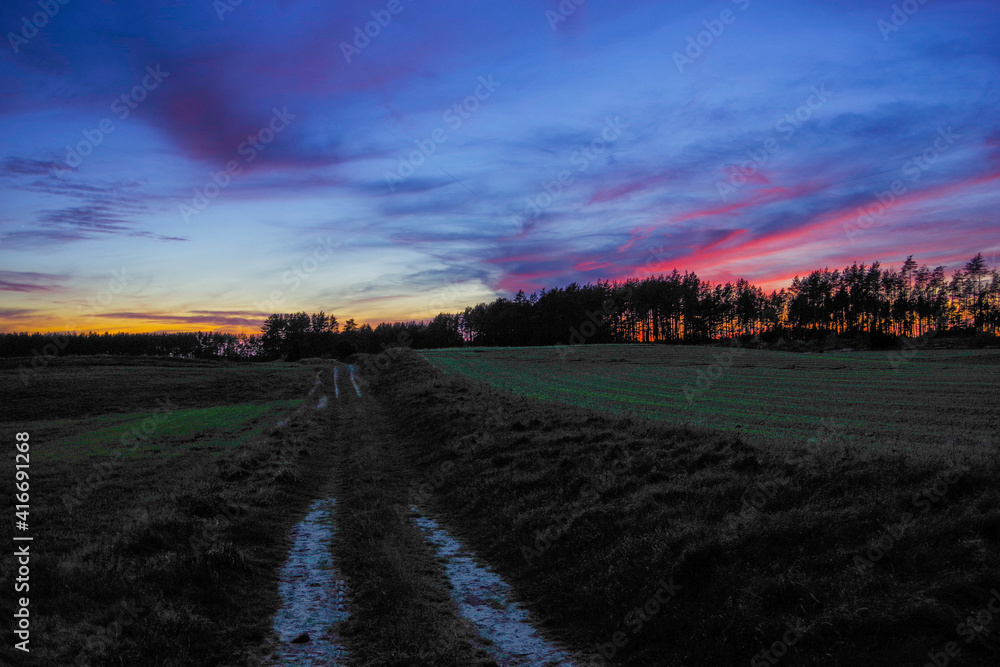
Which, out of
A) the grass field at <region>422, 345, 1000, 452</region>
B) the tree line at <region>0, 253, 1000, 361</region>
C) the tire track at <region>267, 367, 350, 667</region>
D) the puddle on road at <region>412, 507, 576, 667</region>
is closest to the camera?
the tire track at <region>267, 367, 350, 667</region>

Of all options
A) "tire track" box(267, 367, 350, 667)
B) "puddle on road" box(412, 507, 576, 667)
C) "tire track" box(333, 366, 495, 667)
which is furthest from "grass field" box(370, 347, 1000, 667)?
"tire track" box(267, 367, 350, 667)

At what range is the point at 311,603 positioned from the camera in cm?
830

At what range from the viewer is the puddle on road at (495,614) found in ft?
22.9

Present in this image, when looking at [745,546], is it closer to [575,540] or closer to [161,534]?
[575,540]

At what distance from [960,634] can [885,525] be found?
6.84 feet

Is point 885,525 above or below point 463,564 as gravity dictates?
above

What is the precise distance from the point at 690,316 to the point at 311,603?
152 meters

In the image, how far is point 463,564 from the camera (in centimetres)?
1015

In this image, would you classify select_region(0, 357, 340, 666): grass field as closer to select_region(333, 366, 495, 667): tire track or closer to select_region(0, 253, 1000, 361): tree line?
select_region(333, 366, 495, 667): tire track

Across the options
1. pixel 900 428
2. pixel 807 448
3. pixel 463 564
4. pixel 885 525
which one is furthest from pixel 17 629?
pixel 900 428

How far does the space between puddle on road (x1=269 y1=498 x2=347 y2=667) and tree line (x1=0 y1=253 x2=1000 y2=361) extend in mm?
127484

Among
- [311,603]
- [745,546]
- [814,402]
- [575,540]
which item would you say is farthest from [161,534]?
[814,402]

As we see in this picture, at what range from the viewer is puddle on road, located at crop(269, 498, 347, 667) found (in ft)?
22.4

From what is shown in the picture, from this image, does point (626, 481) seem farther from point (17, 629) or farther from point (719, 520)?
point (17, 629)
